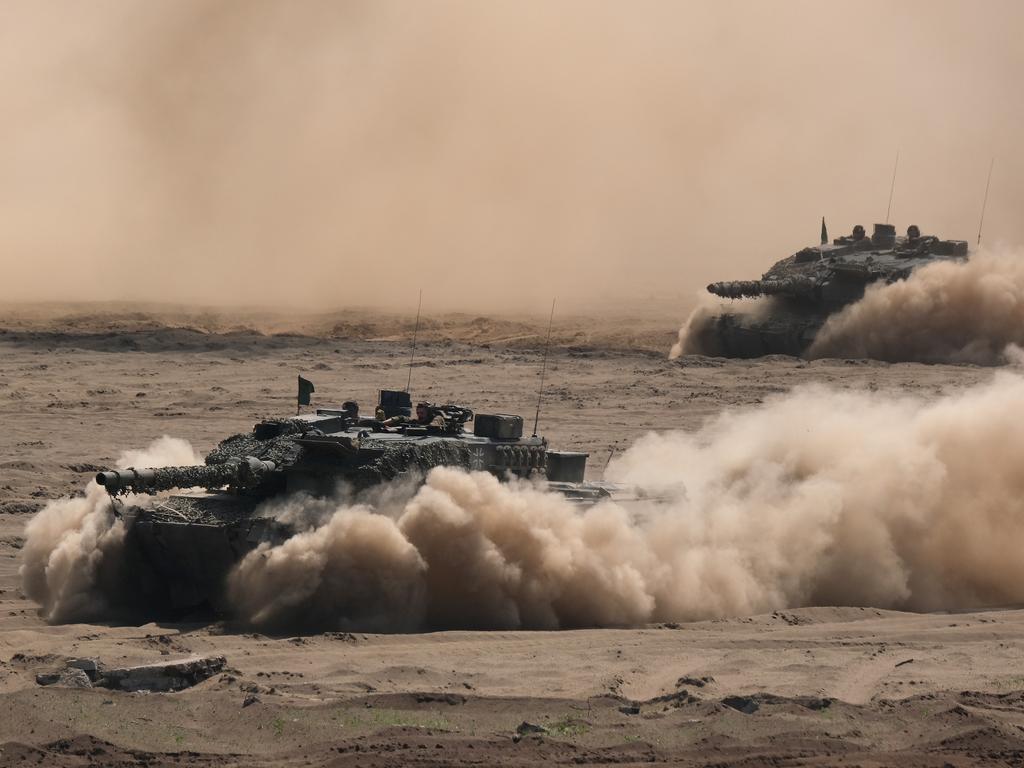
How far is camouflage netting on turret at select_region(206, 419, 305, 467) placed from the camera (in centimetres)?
1745

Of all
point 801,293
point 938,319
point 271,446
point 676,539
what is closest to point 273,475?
point 271,446

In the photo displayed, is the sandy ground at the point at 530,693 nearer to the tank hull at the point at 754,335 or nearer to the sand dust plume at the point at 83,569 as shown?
the sand dust plume at the point at 83,569

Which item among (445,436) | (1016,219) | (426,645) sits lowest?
(426,645)

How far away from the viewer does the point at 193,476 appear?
1681 cm

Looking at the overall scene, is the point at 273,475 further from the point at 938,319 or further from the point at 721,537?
the point at 938,319

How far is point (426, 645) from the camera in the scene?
52.1 ft

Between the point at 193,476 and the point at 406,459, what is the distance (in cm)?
193

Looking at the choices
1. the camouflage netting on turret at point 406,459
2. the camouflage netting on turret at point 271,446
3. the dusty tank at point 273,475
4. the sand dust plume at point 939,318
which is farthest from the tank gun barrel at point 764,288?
the camouflage netting on turret at point 271,446

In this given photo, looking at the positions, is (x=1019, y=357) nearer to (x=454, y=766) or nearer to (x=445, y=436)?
(x=445, y=436)

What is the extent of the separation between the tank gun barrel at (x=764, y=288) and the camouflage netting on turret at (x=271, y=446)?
20.3 metres

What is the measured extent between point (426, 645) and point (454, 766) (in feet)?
13.0

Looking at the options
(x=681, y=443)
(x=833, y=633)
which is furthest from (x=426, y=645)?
(x=681, y=443)

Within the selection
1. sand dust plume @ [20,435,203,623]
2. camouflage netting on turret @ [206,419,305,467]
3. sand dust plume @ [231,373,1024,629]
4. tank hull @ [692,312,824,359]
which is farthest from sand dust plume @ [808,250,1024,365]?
sand dust plume @ [20,435,203,623]

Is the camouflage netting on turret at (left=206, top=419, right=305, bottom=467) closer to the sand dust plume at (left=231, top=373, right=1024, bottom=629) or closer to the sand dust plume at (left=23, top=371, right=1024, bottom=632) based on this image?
the sand dust plume at (left=23, top=371, right=1024, bottom=632)
